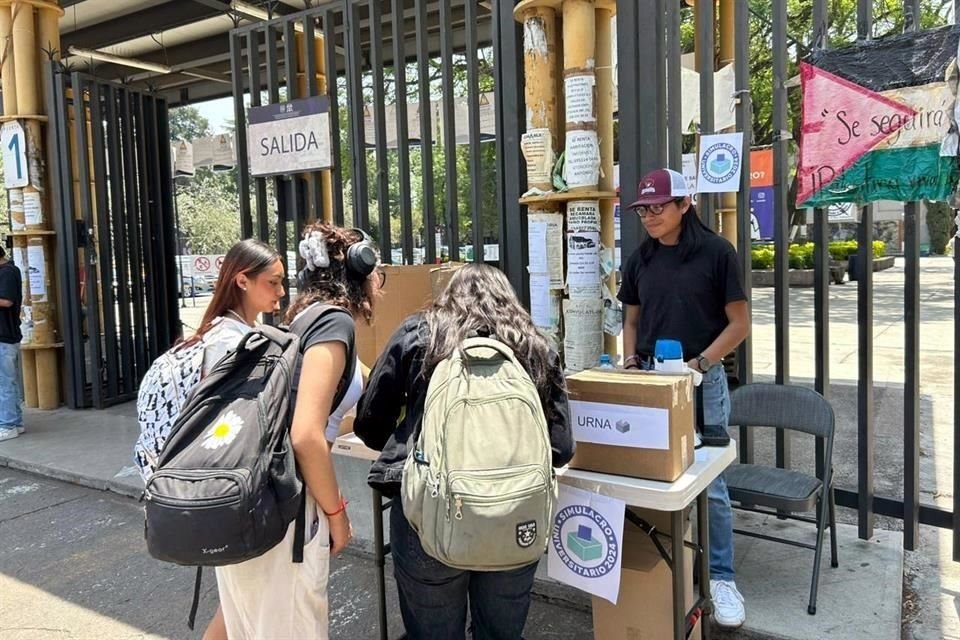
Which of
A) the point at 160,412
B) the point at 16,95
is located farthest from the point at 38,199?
the point at 160,412

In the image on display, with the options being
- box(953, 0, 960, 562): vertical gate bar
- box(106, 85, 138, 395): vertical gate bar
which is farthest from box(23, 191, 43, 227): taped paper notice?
box(953, 0, 960, 562): vertical gate bar

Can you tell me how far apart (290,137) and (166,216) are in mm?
3521

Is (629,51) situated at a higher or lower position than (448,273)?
higher

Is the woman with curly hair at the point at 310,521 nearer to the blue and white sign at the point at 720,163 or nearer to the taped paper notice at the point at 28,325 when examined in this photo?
the blue and white sign at the point at 720,163

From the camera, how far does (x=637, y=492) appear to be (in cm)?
223

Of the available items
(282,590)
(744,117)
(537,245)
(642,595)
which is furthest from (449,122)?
(282,590)

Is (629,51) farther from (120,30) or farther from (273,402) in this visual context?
(120,30)

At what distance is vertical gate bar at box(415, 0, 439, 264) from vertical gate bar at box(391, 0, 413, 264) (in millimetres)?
126

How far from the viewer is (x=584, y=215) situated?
371cm

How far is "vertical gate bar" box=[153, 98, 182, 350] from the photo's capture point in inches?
308

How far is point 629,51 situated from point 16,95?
20.6ft

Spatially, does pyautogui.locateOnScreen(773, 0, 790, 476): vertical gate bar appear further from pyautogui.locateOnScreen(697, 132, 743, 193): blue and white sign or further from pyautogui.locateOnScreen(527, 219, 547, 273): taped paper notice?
pyautogui.locateOnScreen(527, 219, 547, 273): taped paper notice

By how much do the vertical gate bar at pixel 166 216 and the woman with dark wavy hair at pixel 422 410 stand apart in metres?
6.45

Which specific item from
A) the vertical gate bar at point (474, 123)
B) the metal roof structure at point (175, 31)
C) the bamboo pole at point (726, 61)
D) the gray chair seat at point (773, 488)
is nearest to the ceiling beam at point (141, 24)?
the metal roof structure at point (175, 31)
